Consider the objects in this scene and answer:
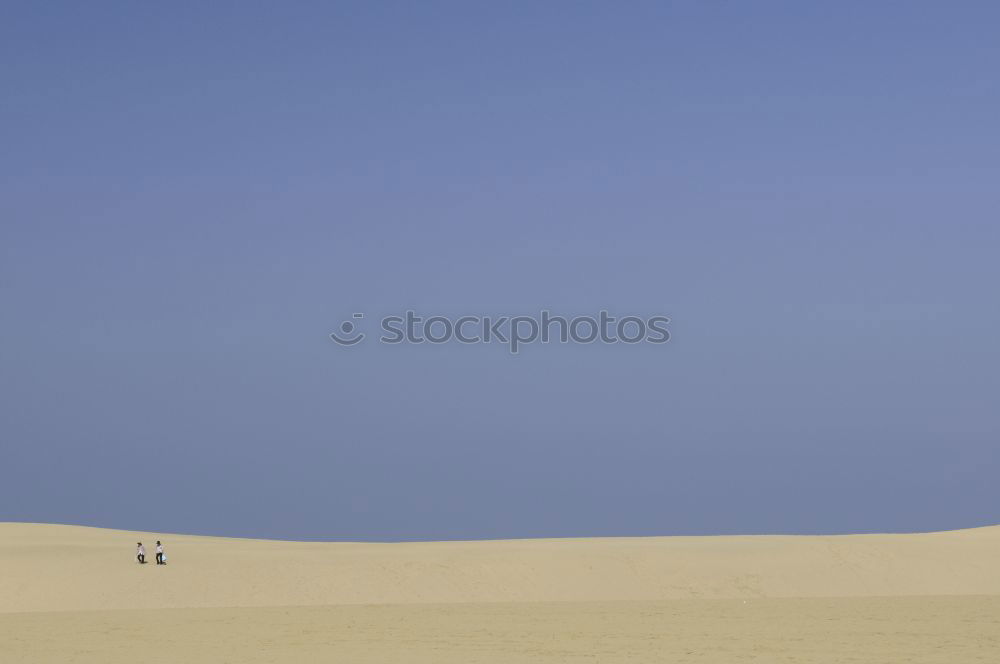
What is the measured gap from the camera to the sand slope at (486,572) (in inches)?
1421

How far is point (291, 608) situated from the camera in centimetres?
3431

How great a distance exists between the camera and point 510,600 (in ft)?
121

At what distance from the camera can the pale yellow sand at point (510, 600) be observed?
27.1 metres

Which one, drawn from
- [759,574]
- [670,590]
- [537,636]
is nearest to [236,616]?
[537,636]

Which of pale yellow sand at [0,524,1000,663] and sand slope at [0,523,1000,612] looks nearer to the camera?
pale yellow sand at [0,524,1000,663]

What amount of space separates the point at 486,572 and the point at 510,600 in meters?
2.46

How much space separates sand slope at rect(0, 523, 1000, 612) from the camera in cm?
3609

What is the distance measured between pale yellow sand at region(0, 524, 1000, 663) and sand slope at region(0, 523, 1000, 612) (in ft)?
0.26

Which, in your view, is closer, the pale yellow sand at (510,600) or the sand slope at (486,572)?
the pale yellow sand at (510,600)

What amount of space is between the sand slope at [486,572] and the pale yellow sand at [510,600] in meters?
0.08

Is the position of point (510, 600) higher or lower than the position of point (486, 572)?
lower

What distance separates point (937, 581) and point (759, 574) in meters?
5.27

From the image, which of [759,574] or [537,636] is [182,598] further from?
[759,574]

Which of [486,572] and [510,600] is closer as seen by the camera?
[510,600]
